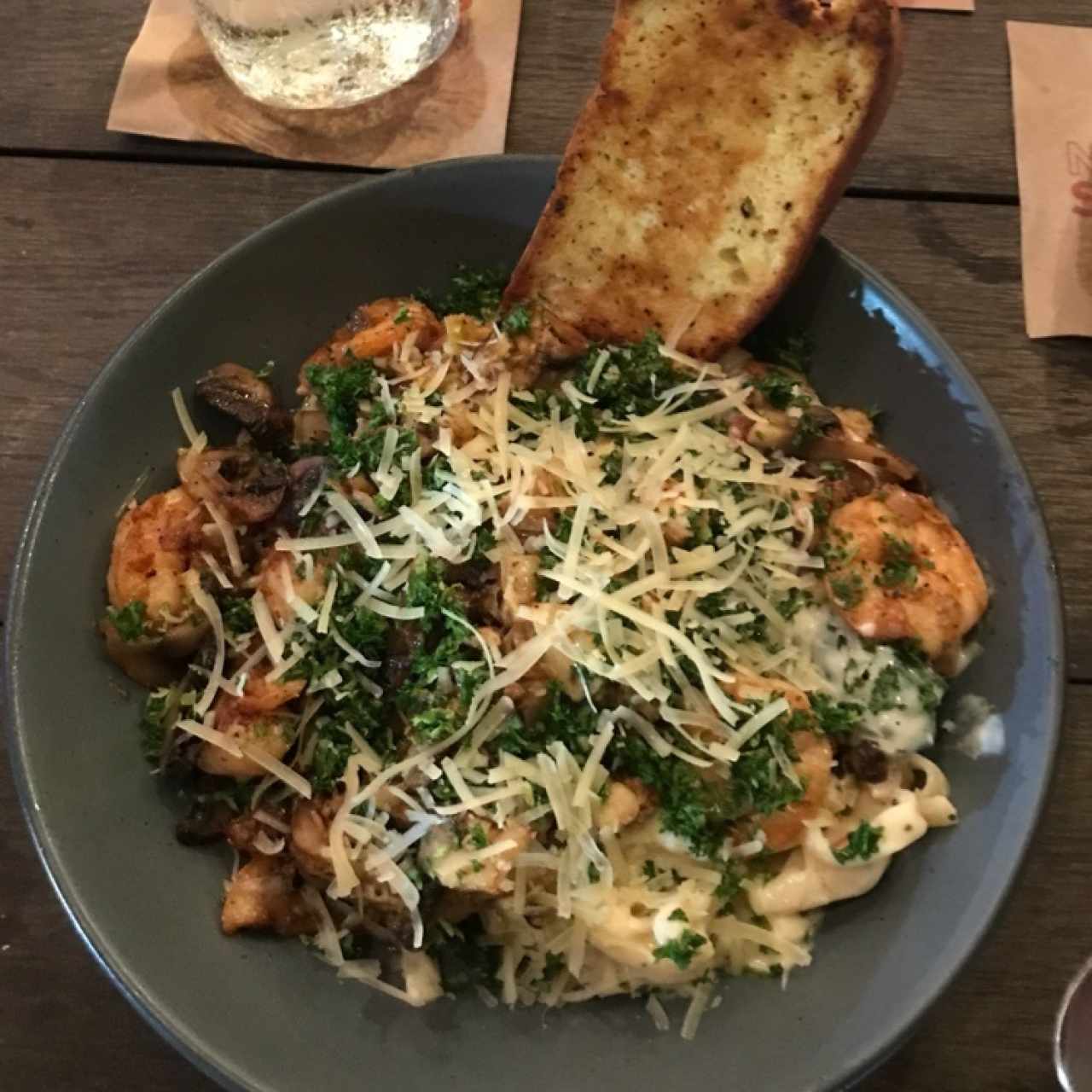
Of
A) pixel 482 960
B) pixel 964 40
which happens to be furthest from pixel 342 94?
pixel 482 960

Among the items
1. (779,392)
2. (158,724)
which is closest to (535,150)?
(779,392)

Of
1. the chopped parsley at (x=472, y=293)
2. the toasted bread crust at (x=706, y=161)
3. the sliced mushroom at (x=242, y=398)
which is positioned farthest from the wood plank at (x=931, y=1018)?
the chopped parsley at (x=472, y=293)

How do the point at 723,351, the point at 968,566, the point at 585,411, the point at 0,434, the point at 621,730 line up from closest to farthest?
the point at 621,730 < the point at 968,566 < the point at 585,411 < the point at 723,351 < the point at 0,434

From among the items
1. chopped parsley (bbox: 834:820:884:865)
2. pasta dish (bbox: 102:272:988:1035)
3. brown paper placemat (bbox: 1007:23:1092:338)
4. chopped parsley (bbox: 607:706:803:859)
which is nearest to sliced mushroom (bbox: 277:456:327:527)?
pasta dish (bbox: 102:272:988:1035)

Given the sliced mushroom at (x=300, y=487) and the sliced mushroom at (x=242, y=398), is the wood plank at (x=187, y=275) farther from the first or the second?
the sliced mushroom at (x=300, y=487)

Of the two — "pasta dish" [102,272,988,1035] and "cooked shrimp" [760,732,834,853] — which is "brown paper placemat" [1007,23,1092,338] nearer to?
"pasta dish" [102,272,988,1035]

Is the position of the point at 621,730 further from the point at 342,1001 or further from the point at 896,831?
the point at 342,1001
